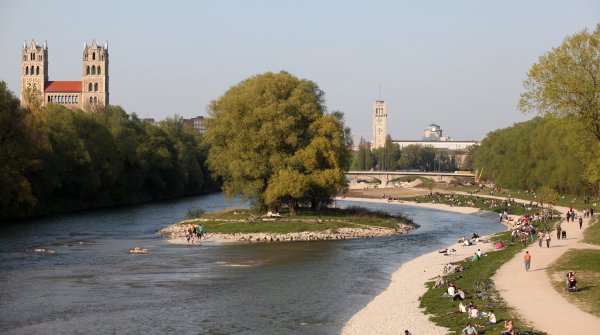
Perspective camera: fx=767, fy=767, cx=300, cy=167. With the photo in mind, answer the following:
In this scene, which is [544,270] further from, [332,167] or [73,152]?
[73,152]

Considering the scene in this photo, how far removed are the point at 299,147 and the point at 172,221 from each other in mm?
22007

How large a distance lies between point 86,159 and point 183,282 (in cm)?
6473

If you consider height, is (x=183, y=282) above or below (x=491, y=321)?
below

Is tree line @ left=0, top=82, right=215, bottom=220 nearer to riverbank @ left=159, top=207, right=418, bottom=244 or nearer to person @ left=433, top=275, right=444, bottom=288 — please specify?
riverbank @ left=159, top=207, right=418, bottom=244

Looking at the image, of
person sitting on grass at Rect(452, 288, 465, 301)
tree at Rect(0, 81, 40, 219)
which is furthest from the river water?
tree at Rect(0, 81, 40, 219)

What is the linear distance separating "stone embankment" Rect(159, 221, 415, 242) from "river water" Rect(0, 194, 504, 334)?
2.23 meters

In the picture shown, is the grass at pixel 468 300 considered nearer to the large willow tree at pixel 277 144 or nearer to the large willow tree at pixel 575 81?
the large willow tree at pixel 575 81

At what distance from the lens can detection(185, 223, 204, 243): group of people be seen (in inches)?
2879

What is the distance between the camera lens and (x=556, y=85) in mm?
52438

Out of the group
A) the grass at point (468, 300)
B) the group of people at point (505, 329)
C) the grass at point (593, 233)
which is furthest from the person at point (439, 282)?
the grass at point (593, 233)

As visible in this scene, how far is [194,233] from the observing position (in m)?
75.2

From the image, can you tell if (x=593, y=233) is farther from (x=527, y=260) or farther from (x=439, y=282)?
(x=439, y=282)

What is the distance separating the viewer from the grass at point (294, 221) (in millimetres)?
77062

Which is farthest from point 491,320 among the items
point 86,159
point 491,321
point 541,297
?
point 86,159
